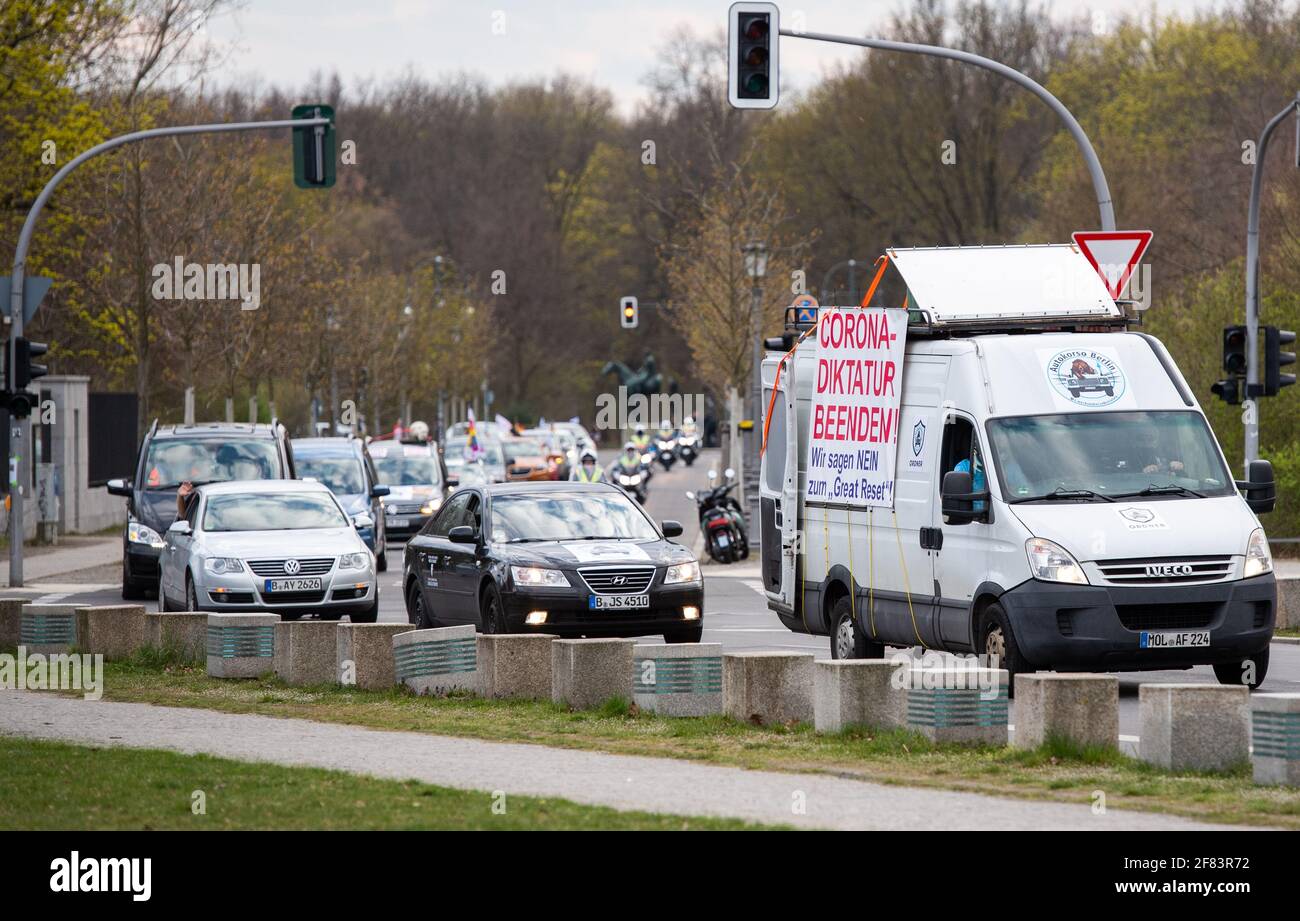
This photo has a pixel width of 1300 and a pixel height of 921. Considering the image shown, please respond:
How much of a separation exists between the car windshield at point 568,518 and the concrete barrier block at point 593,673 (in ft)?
14.5

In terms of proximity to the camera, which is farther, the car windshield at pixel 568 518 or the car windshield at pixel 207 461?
the car windshield at pixel 207 461

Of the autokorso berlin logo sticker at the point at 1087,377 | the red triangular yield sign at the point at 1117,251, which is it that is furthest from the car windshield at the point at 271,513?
the autokorso berlin logo sticker at the point at 1087,377

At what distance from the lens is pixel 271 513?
22.4 meters

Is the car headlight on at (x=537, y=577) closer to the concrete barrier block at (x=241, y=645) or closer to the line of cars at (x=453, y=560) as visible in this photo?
the line of cars at (x=453, y=560)

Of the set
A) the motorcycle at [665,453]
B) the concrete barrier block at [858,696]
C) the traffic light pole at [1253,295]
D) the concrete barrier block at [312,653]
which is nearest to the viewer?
the concrete barrier block at [858,696]

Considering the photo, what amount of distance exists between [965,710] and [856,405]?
4.61 meters

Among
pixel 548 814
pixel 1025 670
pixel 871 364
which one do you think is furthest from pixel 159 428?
pixel 548 814

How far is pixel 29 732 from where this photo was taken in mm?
13555

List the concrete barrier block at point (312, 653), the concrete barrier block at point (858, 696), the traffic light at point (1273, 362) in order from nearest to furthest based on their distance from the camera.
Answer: the concrete barrier block at point (858, 696)
the concrete barrier block at point (312, 653)
the traffic light at point (1273, 362)

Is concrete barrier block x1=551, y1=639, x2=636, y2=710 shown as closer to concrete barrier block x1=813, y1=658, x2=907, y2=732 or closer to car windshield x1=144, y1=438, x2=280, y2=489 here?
concrete barrier block x1=813, y1=658, x2=907, y2=732

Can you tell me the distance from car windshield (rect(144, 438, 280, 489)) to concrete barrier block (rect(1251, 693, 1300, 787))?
1868cm

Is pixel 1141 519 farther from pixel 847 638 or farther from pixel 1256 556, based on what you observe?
pixel 847 638

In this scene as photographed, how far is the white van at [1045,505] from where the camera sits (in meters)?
14.1
